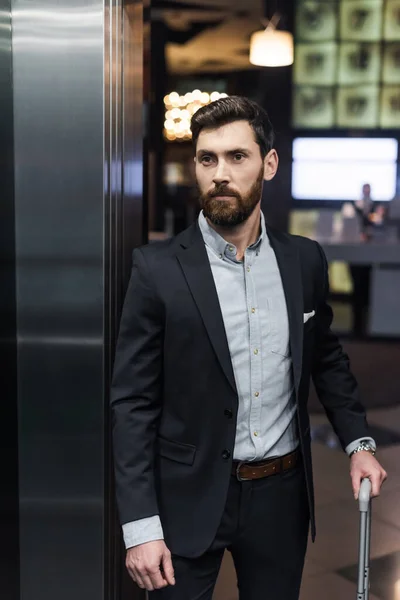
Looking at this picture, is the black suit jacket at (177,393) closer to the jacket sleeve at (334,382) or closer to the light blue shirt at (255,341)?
the light blue shirt at (255,341)

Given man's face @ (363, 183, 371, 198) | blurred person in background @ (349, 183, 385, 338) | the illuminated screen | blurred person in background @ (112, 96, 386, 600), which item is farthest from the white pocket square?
the illuminated screen

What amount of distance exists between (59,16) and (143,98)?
0.27 meters

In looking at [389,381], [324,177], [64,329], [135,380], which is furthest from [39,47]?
[324,177]

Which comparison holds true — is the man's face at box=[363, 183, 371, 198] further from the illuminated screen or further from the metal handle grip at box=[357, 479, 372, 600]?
the metal handle grip at box=[357, 479, 372, 600]

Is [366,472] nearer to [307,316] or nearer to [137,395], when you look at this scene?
[307,316]

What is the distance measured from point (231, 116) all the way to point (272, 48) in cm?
670

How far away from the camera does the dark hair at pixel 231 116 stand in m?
1.39

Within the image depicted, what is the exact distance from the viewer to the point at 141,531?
138 cm

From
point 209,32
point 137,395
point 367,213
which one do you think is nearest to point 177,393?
point 137,395

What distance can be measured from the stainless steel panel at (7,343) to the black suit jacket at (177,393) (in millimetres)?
422

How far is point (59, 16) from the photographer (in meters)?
1.64

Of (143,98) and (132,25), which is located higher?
(132,25)

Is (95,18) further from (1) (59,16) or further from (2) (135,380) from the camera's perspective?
(2) (135,380)

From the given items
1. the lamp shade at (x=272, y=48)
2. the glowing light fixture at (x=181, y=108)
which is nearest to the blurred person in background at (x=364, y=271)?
the lamp shade at (x=272, y=48)
